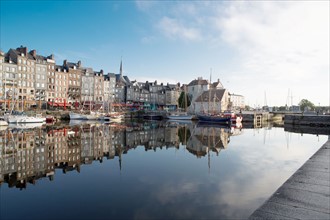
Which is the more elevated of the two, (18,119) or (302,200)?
(18,119)

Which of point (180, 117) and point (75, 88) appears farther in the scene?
point (75, 88)

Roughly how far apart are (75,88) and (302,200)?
80755 millimetres

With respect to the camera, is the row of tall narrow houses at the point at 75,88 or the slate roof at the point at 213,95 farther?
the slate roof at the point at 213,95

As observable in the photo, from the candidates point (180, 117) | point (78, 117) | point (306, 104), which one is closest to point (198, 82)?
point (180, 117)

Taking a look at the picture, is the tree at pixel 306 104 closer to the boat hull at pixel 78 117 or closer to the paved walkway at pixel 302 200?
the boat hull at pixel 78 117

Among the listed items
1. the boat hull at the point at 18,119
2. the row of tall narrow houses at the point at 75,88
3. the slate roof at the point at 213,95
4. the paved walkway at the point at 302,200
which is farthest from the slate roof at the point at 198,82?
the paved walkway at the point at 302,200

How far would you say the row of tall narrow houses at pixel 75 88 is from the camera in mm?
63438

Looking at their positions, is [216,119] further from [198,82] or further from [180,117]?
[198,82]

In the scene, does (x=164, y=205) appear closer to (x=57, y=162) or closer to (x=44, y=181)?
(x=44, y=181)

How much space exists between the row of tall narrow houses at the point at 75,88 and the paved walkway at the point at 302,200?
169 feet

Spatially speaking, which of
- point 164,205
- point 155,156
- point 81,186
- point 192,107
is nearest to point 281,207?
point 164,205

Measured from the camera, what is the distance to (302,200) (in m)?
6.98

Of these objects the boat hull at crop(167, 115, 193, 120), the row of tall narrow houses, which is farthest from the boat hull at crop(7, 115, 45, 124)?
the boat hull at crop(167, 115, 193, 120)

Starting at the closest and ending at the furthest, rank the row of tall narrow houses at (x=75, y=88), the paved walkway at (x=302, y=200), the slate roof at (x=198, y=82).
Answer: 1. the paved walkway at (x=302, y=200)
2. the row of tall narrow houses at (x=75, y=88)
3. the slate roof at (x=198, y=82)
